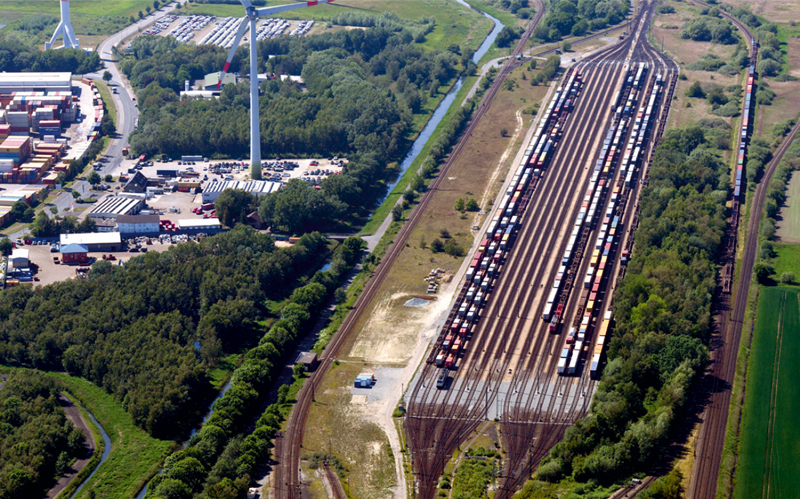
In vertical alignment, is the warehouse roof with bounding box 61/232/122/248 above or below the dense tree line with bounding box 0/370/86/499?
below

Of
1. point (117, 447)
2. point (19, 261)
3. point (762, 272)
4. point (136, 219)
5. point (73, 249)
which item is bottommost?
point (117, 447)

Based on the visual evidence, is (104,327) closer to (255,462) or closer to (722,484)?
(255,462)

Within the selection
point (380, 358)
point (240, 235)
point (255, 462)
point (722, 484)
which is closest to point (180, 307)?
point (240, 235)

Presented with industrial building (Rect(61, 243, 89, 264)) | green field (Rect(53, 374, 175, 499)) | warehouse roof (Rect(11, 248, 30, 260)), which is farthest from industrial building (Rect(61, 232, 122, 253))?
green field (Rect(53, 374, 175, 499))

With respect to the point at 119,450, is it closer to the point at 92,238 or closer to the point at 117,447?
the point at 117,447

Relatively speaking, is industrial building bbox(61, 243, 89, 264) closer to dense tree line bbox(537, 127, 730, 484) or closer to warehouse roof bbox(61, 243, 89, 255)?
warehouse roof bbox(61, 243, 89, 255)

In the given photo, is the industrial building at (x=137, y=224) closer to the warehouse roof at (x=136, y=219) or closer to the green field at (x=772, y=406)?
the warehouse roof at (x=136, y=219)

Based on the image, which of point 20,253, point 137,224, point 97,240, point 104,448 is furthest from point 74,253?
point 104,448
